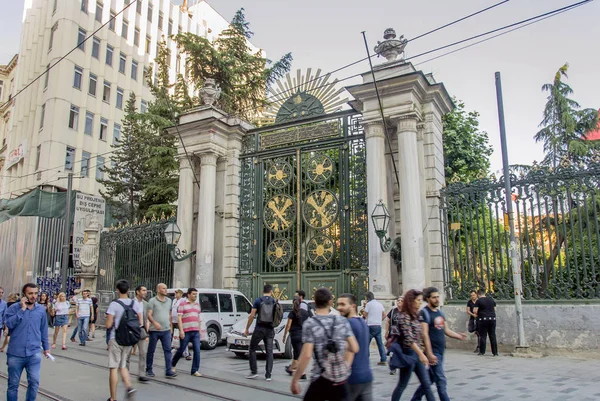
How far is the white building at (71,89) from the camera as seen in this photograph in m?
32.1

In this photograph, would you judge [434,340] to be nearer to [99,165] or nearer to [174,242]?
[174,242]

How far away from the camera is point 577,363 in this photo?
10.2 meters

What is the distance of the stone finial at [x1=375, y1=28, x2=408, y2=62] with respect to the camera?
579 inches

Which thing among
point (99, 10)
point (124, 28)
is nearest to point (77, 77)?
point (99, 10)

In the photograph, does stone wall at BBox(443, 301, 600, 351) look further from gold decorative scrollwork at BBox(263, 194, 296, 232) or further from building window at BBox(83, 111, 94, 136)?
building window at BBox(83, 111, 94, 136)

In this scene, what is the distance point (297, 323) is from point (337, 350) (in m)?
5.16

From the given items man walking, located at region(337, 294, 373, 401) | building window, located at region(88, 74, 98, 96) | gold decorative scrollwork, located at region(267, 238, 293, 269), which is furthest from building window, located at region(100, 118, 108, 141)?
man walking, located at region(337, 294, 373, 401)

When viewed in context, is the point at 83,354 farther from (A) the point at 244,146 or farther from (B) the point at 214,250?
(A) the point at 244,146

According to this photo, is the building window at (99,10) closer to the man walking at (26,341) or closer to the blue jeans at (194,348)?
the blue jeans at (194,348)

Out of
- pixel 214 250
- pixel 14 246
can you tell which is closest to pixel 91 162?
pixel 14 246

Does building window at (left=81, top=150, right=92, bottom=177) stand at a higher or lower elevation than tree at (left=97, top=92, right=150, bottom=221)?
higher

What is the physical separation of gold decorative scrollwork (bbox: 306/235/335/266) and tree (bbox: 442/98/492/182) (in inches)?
452

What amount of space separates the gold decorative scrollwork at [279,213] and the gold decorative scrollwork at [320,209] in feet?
1.82

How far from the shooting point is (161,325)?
8.98m
